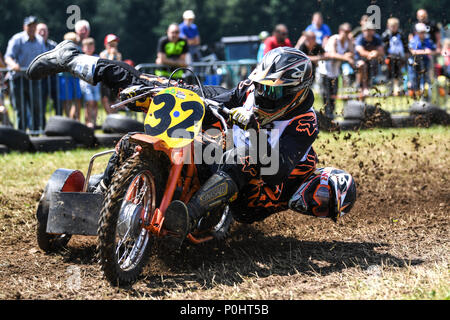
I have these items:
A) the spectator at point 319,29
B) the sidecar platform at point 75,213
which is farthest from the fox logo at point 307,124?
the spectator at point 319,29

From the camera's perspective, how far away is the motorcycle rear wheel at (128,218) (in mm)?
4109

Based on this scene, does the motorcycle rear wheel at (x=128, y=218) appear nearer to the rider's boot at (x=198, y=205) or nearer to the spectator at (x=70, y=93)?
the rider's boot at (x=198, y=205)

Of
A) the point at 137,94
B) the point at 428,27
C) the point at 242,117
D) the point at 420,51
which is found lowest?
the point at 242,117

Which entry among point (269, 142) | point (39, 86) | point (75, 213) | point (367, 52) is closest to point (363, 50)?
point (367, 52)

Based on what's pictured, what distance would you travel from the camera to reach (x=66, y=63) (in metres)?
5.59

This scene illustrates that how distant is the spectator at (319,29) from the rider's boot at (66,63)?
7.70m

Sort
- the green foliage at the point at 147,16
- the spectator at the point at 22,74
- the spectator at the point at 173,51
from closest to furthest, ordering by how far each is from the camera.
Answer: the spectator at the point at 22,74 → the spectator at the point at 173,51 → the green foliage at the point at 147,16

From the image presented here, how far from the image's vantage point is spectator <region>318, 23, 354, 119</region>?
11547mm

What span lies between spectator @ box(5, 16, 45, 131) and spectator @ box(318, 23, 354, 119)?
4.90 metres

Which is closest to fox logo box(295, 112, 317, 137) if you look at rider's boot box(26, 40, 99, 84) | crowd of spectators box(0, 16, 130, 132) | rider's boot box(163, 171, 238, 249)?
rider's boot box(163, 171, 238, 249)

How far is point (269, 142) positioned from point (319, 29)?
27.5ft

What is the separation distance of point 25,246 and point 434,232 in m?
3.58

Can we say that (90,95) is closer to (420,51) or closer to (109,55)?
(109,55)
